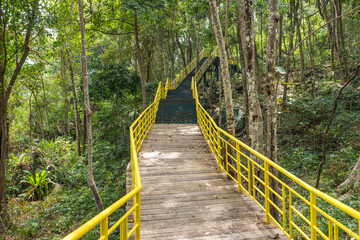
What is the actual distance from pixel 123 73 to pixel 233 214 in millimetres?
11050

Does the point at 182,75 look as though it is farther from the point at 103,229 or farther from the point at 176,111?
the point at 103,229

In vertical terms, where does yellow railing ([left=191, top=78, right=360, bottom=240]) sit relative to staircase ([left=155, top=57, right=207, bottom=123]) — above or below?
below

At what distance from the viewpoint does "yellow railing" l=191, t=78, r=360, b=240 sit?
250 cm

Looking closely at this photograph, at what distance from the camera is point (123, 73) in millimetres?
13062

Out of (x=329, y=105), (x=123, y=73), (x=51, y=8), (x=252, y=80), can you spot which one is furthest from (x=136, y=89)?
(x=329, y=105)

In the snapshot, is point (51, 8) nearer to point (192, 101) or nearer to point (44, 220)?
point (44, 220)

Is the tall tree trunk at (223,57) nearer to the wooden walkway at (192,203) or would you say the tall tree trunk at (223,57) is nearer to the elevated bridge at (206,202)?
the elevated bridge at (206,202)

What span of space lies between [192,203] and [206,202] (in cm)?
27

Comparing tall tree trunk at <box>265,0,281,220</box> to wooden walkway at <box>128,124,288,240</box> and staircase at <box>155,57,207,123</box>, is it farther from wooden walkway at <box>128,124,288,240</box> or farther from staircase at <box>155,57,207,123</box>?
staircase at <box>155,57,207,123</box>

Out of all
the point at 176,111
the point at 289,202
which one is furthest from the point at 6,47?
the point at 289,202

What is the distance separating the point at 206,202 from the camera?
4.27 meters

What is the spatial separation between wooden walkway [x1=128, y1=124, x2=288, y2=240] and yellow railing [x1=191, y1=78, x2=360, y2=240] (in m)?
0.27

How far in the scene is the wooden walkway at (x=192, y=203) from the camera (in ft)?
11.1

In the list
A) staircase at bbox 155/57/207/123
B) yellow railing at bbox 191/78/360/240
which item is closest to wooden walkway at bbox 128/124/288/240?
yellow railing at bbox 191/78/360/240
